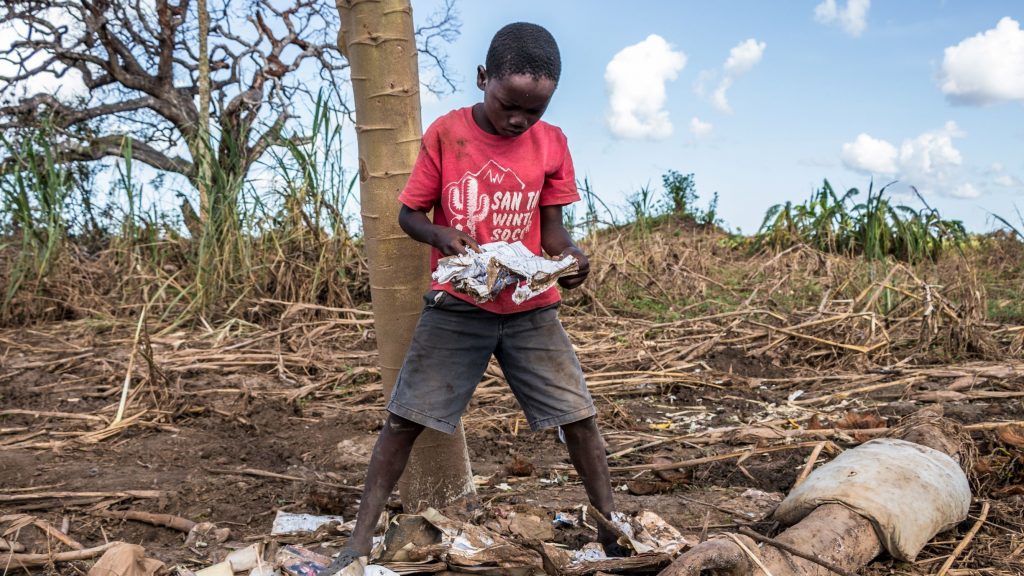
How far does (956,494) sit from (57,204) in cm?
716

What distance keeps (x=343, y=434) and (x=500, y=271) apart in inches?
82.2

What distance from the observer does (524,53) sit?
2268 mm

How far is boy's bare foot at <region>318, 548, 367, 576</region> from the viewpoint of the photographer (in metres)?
2.28

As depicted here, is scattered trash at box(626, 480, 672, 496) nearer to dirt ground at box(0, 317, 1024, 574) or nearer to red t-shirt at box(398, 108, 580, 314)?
dirt ground at box(0, 317, 1024, 574)

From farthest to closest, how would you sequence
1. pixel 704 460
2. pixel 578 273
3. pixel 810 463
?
pixel 704 460, pixel 810 463, pixel 578 273

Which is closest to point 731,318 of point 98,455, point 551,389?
point 551,389

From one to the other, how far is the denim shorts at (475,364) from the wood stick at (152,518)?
1.01m

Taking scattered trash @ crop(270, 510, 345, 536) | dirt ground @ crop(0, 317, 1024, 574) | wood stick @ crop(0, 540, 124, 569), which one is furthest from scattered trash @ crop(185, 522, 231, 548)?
wood stick @ crop(0, 540, 124, 569)

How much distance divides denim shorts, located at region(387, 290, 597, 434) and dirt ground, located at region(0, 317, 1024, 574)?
13.7 inches

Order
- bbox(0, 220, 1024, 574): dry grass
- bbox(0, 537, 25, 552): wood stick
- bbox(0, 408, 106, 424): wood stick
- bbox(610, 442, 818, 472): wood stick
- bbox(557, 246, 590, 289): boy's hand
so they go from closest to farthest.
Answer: bbox(557, 246, 590, 289): boy's hand → bbox(0, 537, 25, 552): wood stick → bbox(610, 442, 818, 472): wood stick → bbox(0, 220, 1024, 574): dry grass → bbox(0, 408, 106, 424): wood stick

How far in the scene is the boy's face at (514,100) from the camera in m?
2.27

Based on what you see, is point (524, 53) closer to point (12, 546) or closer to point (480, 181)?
point (480, 181)

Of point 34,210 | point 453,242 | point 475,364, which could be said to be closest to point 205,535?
point 475,364

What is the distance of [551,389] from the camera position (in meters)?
2.52
